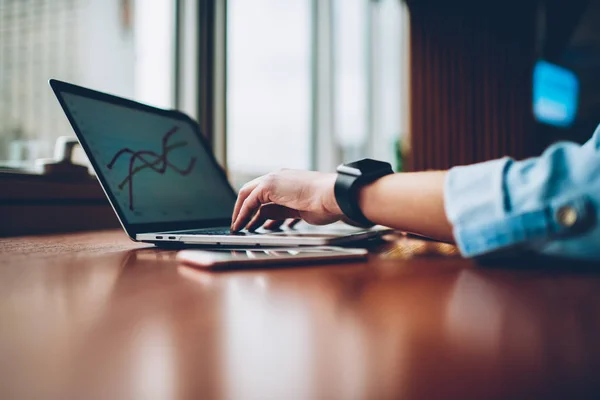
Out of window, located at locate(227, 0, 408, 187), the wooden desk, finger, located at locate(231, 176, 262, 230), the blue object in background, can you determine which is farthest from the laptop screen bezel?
the blue object in background

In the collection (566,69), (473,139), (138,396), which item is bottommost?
(138,396)

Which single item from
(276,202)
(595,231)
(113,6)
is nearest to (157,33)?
(113,6)

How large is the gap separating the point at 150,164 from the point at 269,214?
Result: 276 millimetres

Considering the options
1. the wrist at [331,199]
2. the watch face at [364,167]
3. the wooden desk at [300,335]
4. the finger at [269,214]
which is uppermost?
the watch face at [364,167]

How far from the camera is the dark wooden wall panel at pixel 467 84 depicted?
11.3 ft

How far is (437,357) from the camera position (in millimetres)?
222

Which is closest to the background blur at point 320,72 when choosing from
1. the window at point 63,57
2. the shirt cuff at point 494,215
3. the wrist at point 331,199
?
the window at point 63,57

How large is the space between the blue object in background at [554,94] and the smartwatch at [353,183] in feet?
10.8

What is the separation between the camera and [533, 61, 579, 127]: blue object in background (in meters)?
3.39

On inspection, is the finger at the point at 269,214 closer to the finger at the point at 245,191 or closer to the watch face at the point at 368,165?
the finger at the point at 245,191

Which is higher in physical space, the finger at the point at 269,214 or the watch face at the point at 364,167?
the watch face at the point at 364,167

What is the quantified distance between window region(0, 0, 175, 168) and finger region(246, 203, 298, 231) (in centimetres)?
74

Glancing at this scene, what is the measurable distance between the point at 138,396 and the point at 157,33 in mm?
1869

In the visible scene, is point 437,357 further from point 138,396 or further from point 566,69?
point 566,69
